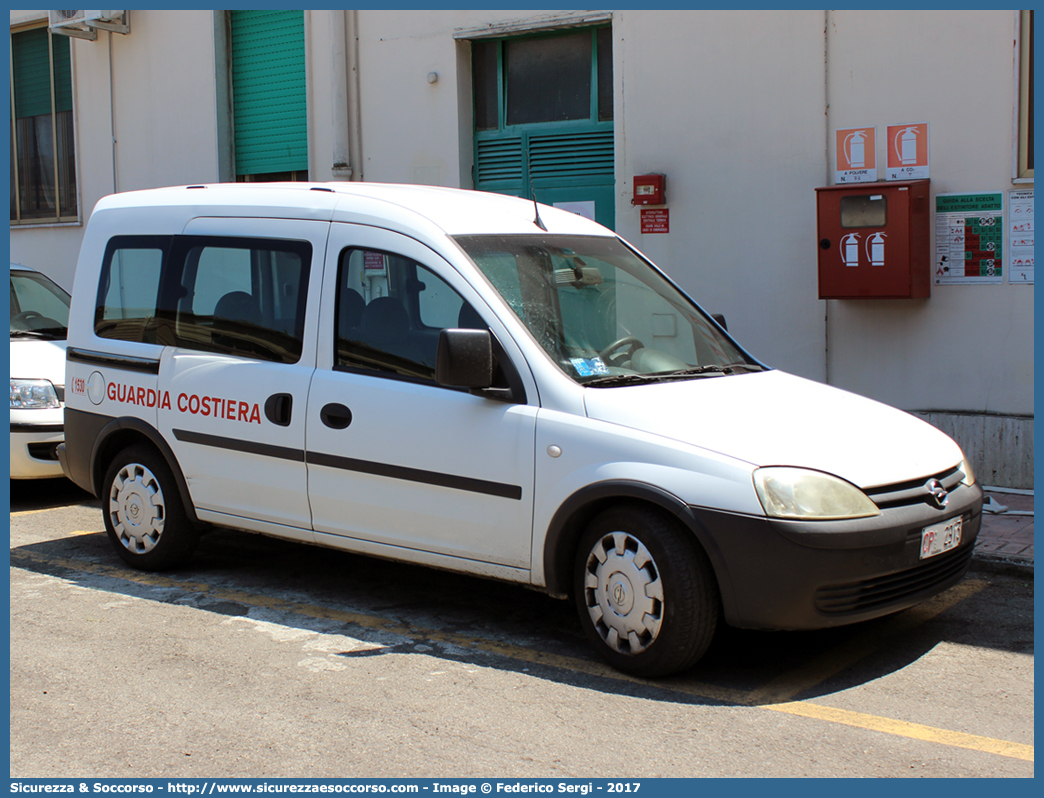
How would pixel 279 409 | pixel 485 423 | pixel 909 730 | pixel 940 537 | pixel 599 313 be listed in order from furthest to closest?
pixel 279 409, pixel 599 313, pixel 485 423, pixel 940 537, pixel 909 730

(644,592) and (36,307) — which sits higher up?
(36,307)

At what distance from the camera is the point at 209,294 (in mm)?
5832

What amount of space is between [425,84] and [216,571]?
6.14 metres

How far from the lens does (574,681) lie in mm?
4410

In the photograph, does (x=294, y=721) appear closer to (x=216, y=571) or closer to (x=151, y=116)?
(x=216, y=571)

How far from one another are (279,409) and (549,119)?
5.81 meters

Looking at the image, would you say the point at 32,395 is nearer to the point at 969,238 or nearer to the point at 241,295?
the point at 241,295

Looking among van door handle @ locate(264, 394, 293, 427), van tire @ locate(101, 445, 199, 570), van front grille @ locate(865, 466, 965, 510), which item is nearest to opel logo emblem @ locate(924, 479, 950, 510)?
van front grille @ locate(865, 466, 965, 510)

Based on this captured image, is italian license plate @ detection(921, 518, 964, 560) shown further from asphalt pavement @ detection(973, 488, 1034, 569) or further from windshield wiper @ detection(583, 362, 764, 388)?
asphalt pavement @ detection(973, 488, 1034, 569)

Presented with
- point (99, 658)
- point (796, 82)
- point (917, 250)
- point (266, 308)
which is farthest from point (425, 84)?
A: point (99, 658)

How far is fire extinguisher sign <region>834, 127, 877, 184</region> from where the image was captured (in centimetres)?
836

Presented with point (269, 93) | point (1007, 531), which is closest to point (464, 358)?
point (1007, 531)

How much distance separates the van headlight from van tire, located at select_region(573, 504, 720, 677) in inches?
13.6

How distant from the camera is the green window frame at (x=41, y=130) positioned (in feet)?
46.8
